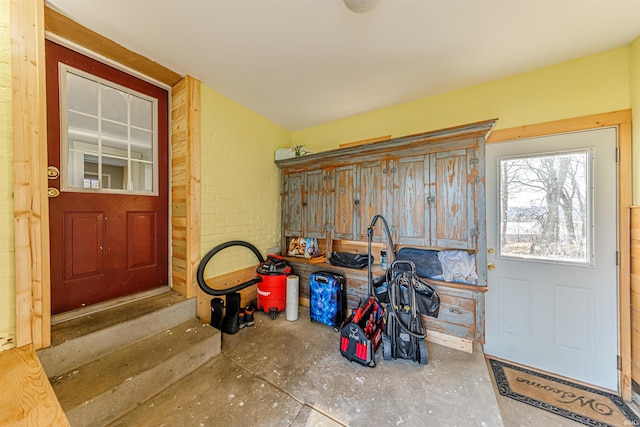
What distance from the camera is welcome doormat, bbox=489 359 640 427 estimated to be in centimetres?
155

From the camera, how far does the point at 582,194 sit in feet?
6.15

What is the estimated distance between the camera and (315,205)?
2939 millimetres

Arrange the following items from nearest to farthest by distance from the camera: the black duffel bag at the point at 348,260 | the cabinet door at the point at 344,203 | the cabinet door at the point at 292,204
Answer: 1. the black duffel bag at the point at 348,260
2. the cabinet door at the point at 344,203
3. the cabinet door at the point at 292,204

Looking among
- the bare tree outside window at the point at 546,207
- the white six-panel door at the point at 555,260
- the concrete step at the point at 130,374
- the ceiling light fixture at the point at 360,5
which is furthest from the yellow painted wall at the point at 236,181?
the bare tree outside window at the point at 546,207

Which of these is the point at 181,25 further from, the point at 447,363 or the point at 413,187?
the point at 447,363

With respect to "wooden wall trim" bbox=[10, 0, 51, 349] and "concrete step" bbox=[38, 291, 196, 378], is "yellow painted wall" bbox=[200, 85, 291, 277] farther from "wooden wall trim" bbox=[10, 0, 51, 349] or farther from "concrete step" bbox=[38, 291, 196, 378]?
"wooden wall trim" bbox=[10, 0, 51, 349]

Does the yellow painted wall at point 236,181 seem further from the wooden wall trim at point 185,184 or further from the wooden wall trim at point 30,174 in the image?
the wooden wall trim at point 30,174

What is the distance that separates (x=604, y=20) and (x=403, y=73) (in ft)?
4.39

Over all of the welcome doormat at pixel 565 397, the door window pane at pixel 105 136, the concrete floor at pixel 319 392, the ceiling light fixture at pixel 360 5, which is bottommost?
the welcome doormat at pixel 565 397

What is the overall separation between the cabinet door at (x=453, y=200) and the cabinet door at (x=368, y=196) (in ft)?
1.79

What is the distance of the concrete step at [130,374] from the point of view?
1.24 m

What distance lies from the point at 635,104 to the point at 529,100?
641mm

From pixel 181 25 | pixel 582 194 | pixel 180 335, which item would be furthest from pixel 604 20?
pixel 180 335

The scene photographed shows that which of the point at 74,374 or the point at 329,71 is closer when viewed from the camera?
the point at 74,374
